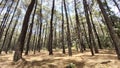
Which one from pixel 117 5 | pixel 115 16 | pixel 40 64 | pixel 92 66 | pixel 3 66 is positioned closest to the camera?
pixel 92 66

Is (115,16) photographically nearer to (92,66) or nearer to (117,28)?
(117,28)

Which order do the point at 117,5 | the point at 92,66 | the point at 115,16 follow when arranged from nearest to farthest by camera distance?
the point at 92,66 → the point at 117,5 → the point at 115,16

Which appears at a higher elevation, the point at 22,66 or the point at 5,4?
the point at 5,4

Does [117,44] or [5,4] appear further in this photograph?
[5,4]

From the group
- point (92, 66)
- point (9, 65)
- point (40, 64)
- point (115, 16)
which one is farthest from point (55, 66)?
point (115, 16)

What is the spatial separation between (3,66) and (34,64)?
2.64 m

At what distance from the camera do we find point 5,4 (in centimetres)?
2969

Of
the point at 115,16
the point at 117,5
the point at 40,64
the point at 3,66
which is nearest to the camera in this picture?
the point at 40,64

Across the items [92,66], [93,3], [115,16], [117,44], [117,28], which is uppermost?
[93,3]

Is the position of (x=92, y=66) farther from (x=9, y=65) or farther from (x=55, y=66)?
(x=9, y=65)

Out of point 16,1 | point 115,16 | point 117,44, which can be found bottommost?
point 117,44

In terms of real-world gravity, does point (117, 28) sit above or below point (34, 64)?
above

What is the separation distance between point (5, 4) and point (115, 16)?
1873cm

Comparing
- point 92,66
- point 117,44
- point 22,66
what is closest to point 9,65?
point 22,66
